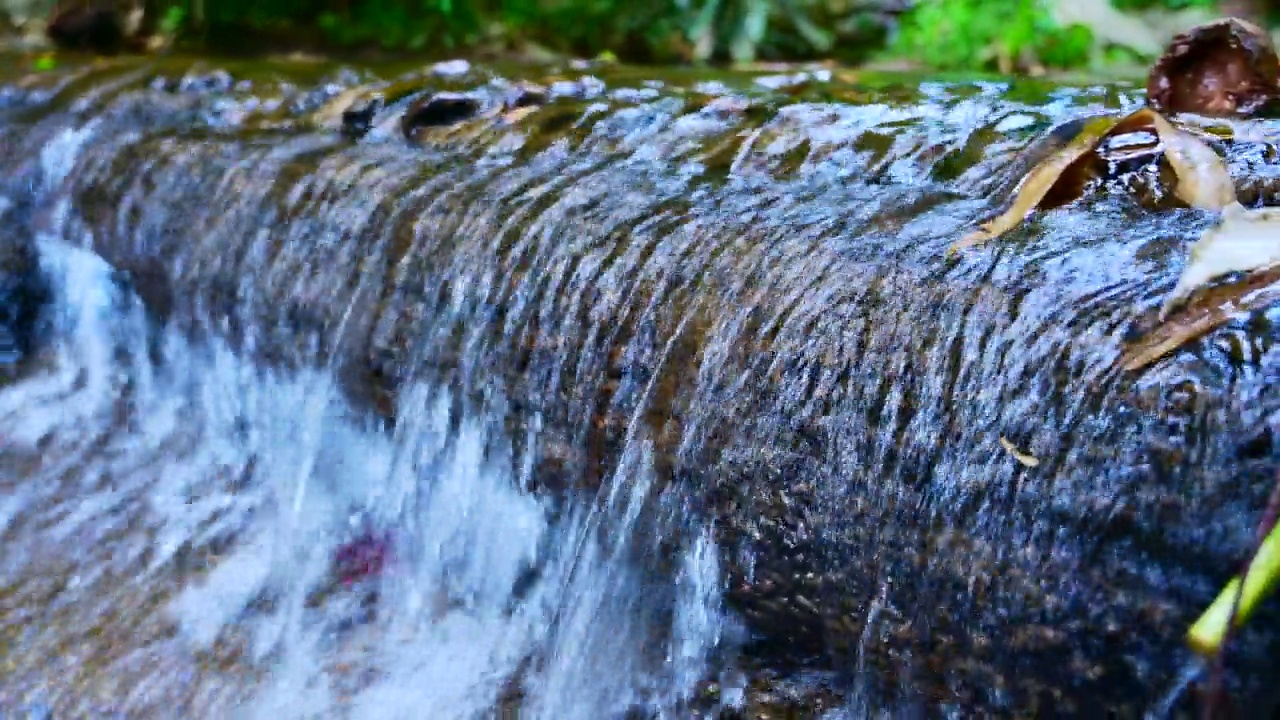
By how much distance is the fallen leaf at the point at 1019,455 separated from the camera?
1.67 meters

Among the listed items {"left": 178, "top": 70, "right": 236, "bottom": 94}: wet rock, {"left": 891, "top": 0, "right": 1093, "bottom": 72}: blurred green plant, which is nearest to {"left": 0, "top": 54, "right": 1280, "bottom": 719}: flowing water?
{"left": 178, "top": 70, "right": 236, "bottom": 94}: wet rock

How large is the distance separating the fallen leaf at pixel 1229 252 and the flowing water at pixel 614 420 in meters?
0.07

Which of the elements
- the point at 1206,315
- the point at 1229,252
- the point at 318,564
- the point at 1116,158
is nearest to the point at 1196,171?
the point at 1116,158

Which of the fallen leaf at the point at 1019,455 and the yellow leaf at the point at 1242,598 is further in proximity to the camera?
the fallen leaf at the point at 1019,455

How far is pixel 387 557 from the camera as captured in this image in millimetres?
3064

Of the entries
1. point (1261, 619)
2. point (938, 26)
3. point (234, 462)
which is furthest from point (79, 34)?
point (1261, 619)

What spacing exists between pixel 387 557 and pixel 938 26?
5776 mm

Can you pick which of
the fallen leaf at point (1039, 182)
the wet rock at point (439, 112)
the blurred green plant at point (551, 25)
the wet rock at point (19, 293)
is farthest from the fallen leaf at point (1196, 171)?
the blurred green plant at point (551, 25)

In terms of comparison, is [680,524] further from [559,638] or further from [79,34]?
[79,34]

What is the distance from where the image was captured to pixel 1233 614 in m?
1.30

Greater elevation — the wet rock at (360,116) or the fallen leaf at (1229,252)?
the fallen leaf at (1229,252)

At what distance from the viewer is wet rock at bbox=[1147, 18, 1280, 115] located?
3027 millimetres

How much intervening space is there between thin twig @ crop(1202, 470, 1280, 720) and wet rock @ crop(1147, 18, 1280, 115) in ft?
6.89

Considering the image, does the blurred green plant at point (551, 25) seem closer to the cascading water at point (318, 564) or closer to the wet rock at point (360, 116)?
the wet rock at point (360, 116)
